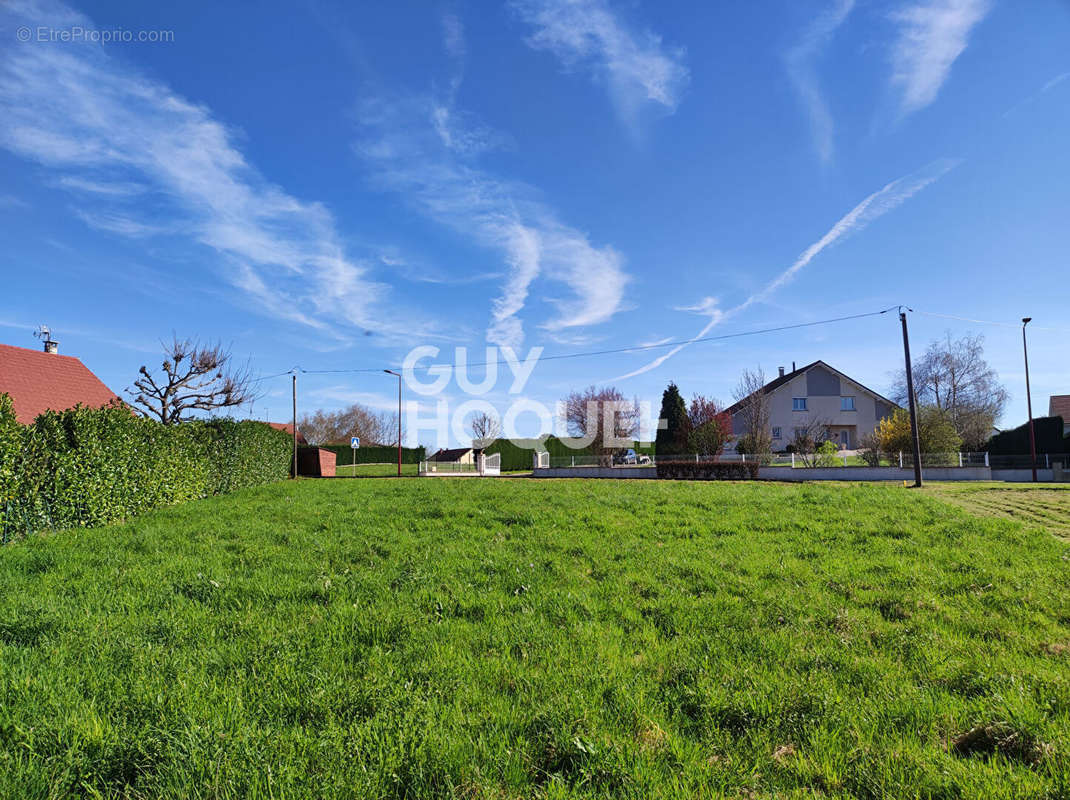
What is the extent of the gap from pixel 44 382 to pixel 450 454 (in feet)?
120

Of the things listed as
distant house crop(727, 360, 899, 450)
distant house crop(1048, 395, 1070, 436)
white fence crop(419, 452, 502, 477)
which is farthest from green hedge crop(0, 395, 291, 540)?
distant house crop(1048, 395, 1070, 436)

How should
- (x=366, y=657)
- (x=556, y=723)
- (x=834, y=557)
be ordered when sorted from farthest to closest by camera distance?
1. (x=834, y=557)
2. (x=366, y=657)
3. (x=556, y=723)

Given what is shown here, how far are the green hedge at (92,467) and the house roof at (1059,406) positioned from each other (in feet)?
180

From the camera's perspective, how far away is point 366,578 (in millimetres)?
5418

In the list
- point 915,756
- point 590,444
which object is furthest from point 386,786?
point 590,444

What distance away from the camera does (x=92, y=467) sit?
968 centimetres

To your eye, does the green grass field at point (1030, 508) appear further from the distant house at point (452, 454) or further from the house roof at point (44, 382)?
the distant house at point (452, 454)

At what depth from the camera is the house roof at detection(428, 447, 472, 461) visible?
55909 mm

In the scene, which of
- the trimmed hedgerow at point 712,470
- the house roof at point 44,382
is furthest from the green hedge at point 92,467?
the trimmed hedgerow at point 712,470

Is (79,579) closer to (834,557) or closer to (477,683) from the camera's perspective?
(477,683)

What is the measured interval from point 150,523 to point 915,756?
11084mm

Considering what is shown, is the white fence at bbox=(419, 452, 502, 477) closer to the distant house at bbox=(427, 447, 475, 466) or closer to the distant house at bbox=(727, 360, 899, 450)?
the distant house at bbox=(427, 447, 475, 466)

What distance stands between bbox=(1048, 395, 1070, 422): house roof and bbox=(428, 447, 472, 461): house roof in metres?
49.8

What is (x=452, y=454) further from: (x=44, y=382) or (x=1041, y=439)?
(x=1041, y=439)
